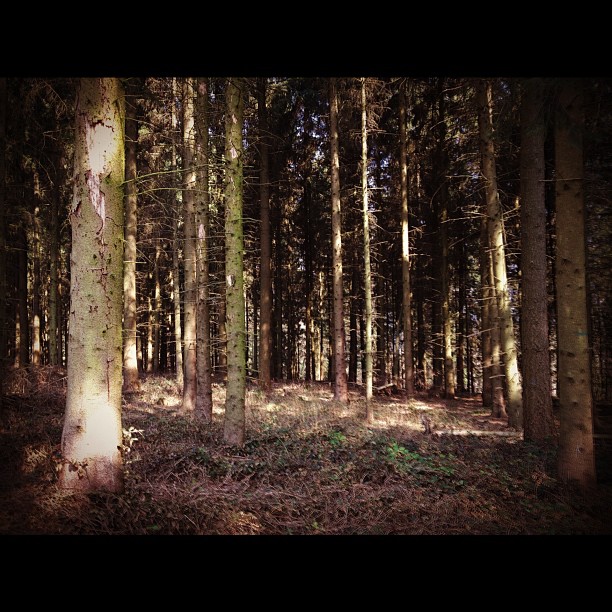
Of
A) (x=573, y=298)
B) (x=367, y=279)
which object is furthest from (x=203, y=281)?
(x=573, y=298)

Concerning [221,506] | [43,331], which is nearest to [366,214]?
[221,506]

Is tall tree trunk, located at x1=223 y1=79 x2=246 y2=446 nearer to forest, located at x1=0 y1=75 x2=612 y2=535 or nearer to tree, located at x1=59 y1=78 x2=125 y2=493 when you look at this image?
forest, located at x1=0 y1=75 x2=612 y2=535

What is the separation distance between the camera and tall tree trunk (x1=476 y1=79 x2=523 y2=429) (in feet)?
33.4

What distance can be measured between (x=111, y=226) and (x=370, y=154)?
18.7 metres

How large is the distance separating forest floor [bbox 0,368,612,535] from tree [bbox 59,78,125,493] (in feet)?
1.49

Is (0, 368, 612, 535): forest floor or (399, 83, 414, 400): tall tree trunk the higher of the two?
(399, 83, 414, 400): tall tree trunk

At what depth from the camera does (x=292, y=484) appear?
19.4 feet

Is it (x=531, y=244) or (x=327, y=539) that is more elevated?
(x=531, y=244)

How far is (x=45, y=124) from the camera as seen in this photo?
11031 millimetres

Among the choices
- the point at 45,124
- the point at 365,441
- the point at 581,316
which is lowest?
the point at 365,441

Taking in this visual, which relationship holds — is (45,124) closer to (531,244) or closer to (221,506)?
(221,506)

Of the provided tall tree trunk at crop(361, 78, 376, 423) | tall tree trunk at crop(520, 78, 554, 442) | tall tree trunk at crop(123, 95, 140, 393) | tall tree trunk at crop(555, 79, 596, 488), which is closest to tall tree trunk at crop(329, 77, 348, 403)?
tall tree trunk at crop(361, 78, 376, 423)

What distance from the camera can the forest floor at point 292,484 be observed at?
397 cm

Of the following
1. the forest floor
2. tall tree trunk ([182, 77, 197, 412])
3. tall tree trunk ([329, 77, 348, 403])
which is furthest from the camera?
tall tree trunk ([329, 77, 348, 403])
